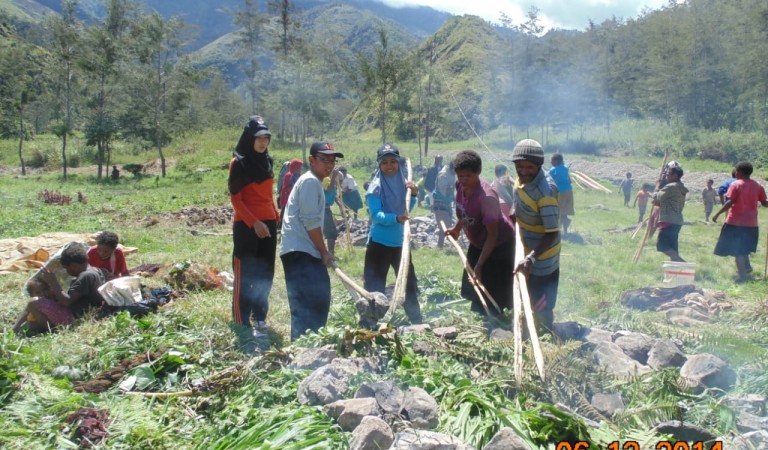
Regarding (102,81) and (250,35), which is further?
(250,35)

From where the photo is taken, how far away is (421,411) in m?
2.87

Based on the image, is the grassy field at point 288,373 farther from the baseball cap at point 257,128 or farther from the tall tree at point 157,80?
the tall tree at point 157,80

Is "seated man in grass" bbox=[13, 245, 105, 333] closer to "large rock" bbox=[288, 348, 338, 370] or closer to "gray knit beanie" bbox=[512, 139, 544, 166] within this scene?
"large rock" bbox=[288, 348, 338, 370]

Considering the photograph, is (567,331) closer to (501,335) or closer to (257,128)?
(501,335)

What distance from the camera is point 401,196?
4805mm

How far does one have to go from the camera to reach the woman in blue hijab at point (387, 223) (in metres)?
4.67

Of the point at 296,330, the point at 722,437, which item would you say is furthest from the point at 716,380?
the point at 296,330

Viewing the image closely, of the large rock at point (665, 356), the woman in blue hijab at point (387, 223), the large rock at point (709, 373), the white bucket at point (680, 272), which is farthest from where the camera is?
the white bucket at point (680, 272)

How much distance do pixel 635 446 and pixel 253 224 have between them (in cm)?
317

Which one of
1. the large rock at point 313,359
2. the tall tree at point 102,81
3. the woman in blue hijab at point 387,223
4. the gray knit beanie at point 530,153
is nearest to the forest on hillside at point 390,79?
the tall tree at point 102,81

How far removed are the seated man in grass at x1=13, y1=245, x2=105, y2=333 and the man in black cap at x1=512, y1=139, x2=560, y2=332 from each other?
375 centimetres

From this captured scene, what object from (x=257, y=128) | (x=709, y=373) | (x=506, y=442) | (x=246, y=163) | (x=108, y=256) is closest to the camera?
(x=506, y=442)

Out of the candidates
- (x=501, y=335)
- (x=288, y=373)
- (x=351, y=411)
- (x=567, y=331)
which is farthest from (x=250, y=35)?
(x=351, y=411)

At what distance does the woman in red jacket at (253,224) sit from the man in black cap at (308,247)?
0.35 m
